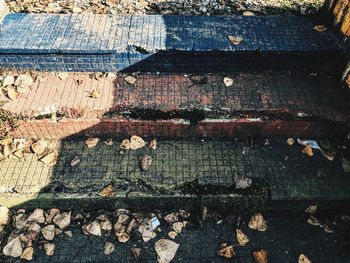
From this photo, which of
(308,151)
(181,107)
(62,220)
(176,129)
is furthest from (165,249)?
(308,151)

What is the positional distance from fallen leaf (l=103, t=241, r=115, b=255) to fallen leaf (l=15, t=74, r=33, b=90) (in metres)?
2.16

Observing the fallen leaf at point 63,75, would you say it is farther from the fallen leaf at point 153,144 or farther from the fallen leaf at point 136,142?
the fallen leaf at point 153,144

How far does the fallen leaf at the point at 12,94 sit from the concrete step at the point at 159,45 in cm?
35

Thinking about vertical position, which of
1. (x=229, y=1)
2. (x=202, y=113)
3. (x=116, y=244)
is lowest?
(x=116, y=244)

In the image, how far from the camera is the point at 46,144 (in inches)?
167

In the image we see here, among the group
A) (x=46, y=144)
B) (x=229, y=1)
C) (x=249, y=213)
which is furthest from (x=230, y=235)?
(x=229, y=1)

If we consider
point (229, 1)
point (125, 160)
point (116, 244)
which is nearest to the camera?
point (116, 244)

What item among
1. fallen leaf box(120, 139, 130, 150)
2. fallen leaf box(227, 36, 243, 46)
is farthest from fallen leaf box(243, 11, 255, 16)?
fallen leaf box(120, 139, 130, 150)

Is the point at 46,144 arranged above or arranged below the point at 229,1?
below

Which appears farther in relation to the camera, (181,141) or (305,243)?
(181,141)

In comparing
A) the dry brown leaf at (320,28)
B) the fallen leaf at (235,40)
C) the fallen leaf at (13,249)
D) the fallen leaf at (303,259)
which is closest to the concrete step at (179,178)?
the fallen leaf at (13,249)

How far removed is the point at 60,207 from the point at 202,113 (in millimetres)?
1986

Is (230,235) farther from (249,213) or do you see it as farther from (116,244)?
(116,244)

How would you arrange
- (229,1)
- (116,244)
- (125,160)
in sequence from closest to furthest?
(116,244) → (125,160) → (229,1)
